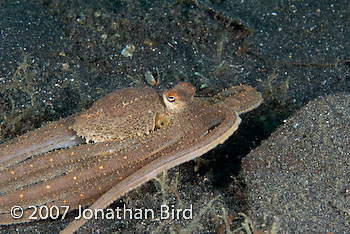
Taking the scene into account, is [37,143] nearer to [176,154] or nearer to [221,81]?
[176,154]

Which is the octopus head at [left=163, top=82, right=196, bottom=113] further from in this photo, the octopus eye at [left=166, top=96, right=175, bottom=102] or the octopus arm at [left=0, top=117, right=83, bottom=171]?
the octopus arm at [left=0, top=117, right=83, bottom=171]

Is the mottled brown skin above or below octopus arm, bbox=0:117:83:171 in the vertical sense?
above

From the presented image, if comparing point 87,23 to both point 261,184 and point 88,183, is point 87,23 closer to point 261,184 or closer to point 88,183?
point 88,183

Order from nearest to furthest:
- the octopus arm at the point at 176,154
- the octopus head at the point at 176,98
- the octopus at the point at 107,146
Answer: the octopus arm at the point at 176,154, the octopus at the point at 107,146, the octopus head at the point at 176,98

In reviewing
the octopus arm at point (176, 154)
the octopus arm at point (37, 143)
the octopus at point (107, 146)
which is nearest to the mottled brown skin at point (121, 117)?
the octopus at point (107, 146)

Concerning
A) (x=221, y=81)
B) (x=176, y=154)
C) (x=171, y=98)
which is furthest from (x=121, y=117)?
(x=221, y=81)

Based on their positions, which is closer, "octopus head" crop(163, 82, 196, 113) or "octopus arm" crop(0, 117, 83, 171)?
"octopus head" crop(163, 82, 196, 113)

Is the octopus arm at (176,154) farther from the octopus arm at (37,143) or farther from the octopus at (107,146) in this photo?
the octopus arm at (37,143)

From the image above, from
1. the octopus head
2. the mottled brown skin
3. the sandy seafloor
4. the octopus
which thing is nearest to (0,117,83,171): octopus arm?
the octopus
